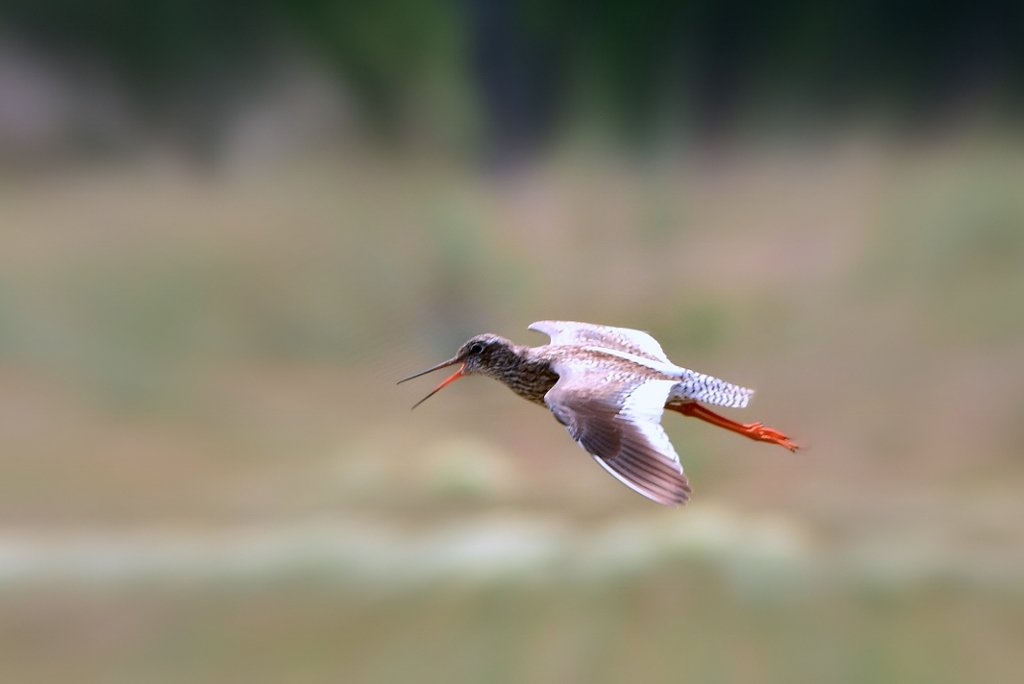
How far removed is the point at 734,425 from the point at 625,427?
979mm

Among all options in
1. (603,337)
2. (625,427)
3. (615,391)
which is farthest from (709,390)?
(603,337)

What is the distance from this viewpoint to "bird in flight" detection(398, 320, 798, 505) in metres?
1.99

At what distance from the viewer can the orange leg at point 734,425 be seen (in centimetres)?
281

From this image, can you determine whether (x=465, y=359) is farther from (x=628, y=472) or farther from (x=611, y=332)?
(x=628, y=472)

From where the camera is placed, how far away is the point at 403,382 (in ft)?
8.33

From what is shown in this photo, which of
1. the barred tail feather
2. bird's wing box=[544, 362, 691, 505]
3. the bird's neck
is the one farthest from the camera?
the bird's neck

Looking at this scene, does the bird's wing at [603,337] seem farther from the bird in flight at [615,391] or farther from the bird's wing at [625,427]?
the bird's wing at [625,427]

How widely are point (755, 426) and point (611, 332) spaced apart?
81cm

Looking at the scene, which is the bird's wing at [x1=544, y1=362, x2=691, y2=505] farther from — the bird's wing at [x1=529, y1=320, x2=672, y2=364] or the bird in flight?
the bird's wing at [x1=529, y1=320, x2=672, y2=364]

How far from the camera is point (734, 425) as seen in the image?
301 centimetres

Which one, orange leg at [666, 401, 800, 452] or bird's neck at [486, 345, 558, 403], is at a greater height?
bird's neck at [486, 345, 558, 403]

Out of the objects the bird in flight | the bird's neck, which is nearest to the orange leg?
the bird in flight

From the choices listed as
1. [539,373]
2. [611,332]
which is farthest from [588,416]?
[611,332]

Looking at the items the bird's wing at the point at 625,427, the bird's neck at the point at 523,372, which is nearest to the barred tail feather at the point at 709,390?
the bird's wing at the point at 625,427
